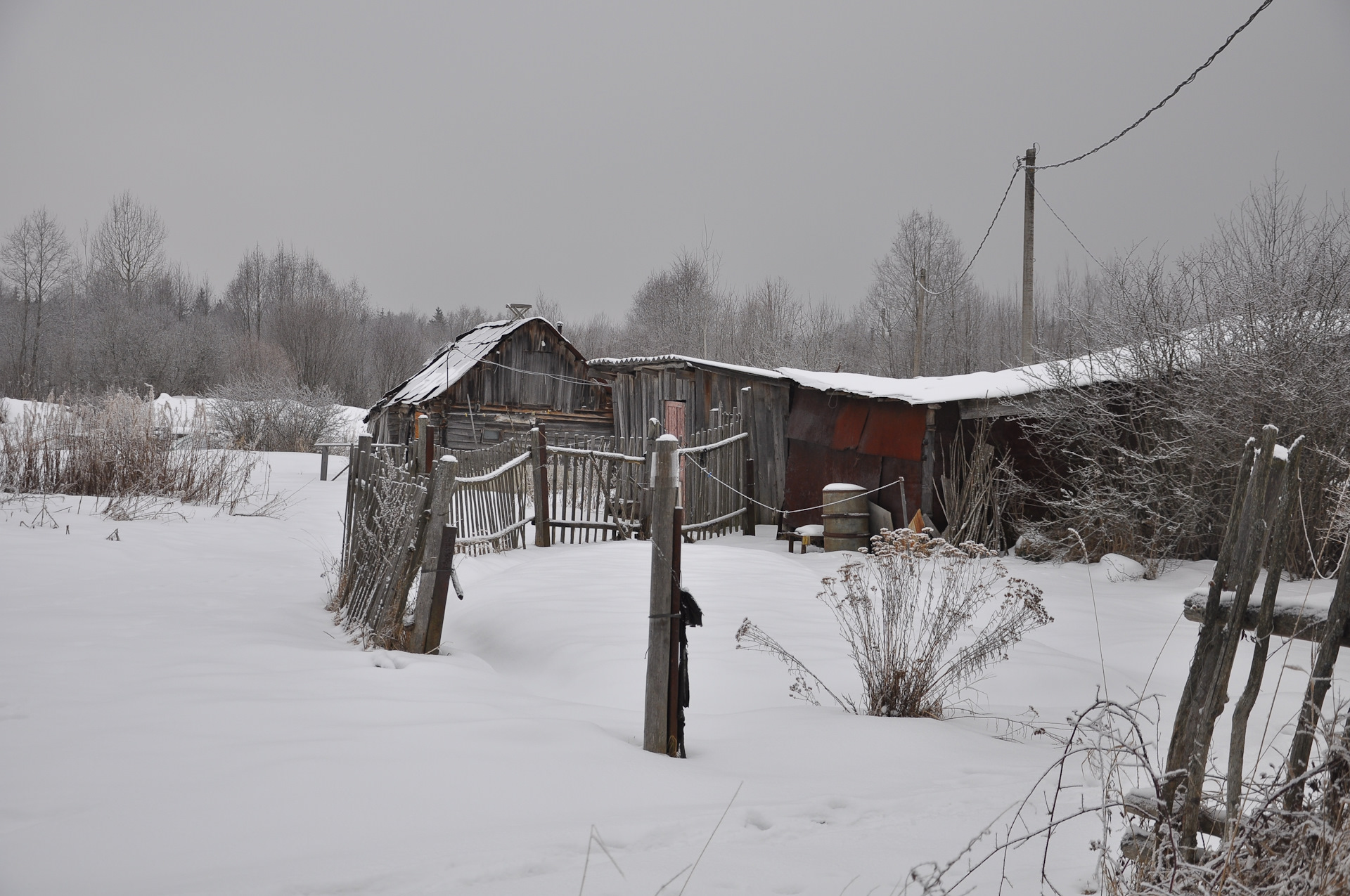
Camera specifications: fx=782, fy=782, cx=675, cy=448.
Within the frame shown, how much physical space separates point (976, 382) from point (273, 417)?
24461 millimetres

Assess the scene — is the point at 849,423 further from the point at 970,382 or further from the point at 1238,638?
the point at 1238,638

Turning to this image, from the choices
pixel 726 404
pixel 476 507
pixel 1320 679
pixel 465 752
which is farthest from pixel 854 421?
pixel 1320 679

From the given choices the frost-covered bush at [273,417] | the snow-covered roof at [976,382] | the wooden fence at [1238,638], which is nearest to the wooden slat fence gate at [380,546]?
the wooden fence at [1238,638]

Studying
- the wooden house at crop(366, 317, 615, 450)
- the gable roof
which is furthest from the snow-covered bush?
the wooden house at crop(366, 317, 615, 450)

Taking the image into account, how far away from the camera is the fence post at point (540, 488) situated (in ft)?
31.3

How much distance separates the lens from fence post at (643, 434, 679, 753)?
10.8 feet

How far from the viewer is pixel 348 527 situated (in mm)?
6859

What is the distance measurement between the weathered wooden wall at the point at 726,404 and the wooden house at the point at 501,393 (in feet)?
26.8

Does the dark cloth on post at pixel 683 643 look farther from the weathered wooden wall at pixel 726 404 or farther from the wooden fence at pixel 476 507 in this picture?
the weathered wooden wall at pixel 726 404

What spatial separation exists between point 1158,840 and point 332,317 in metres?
51.9

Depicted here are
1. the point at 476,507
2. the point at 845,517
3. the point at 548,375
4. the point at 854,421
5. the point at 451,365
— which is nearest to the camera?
the point at 476,507

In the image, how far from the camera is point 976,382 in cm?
1139

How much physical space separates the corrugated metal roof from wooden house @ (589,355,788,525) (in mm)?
7996

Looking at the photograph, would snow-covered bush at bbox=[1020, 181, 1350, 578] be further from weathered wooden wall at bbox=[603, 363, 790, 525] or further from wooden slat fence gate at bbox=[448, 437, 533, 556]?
wooden slat fence gate at bbox=[448, 437, 533, 556]
